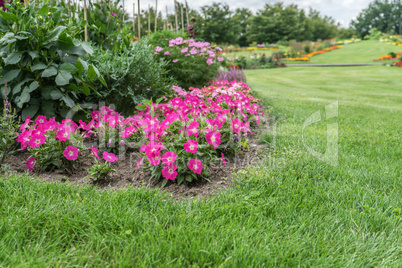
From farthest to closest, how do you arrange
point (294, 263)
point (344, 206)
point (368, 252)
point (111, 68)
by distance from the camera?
point (111, 68), point (344, 206), point (368, 252), point (294, 263)

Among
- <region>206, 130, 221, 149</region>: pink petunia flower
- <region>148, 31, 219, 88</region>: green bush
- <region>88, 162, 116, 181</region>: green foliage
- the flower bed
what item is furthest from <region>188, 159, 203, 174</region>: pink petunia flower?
<region>148, 31, 219, 88</region>: green bush

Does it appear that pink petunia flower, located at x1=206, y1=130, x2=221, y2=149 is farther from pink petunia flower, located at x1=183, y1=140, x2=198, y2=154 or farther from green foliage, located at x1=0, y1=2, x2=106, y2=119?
green foliage, located at x1=0, y1=2, x2=106, y2=119

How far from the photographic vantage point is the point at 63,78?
2.42m

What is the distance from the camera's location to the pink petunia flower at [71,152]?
2.28 meters

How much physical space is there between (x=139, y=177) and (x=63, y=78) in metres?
1.02

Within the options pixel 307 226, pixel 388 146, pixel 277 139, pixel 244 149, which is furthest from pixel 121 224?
pixel 388 146

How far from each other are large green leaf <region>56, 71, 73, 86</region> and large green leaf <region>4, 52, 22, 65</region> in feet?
1.15

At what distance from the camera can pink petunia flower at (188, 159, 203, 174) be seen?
213 centimetres

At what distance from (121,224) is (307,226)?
1025 mm

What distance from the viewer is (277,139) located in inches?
127

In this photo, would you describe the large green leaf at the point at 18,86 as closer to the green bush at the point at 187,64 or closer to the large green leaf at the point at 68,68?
the large green leaf at the point at 68,68

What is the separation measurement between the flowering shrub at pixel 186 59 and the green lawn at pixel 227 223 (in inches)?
143

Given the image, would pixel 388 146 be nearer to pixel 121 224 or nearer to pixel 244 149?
pixel 244 149

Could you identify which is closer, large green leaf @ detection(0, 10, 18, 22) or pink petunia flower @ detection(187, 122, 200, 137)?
pink petunia flower @ detection(187, 122, 200, 137)
